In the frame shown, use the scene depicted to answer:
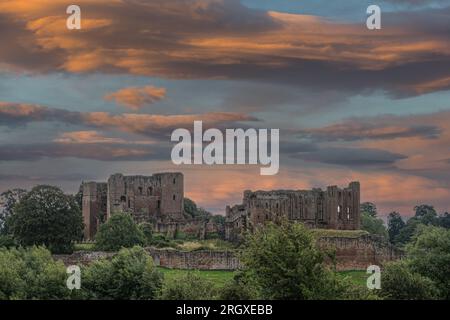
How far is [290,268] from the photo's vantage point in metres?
52.3

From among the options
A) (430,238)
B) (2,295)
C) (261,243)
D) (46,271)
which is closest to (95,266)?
(46,271)

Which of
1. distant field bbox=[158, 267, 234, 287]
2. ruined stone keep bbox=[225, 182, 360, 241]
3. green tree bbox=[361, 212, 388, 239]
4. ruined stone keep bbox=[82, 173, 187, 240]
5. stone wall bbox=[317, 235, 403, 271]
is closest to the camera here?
distant field bbox=[158, 267, 234, 287]

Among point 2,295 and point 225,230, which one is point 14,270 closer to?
point 2,295

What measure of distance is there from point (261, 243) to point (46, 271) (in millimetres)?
14818

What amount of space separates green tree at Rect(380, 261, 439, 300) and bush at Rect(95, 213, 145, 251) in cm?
3415

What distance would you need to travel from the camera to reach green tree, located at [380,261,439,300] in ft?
196

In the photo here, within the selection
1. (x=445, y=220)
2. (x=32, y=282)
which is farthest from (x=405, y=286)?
(x=445, y=220)

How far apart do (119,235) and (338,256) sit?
2032 centimetres

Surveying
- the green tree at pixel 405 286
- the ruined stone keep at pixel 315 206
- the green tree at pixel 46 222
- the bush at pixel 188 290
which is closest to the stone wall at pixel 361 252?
the ruined stone keep at pixel 315 206

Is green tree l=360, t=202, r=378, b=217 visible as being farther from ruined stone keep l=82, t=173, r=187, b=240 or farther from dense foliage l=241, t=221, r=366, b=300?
dense foliage l=241, t=221, r=366, b=300

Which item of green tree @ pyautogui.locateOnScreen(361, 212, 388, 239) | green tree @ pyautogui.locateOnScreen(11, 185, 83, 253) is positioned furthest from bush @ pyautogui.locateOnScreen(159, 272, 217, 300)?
green tree @ pyautogui.locateOnScreen(361, 212, 388, 239)

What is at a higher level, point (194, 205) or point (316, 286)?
point (194, 205)

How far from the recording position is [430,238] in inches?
2822

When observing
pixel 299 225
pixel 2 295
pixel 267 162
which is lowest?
pixel 2 295
